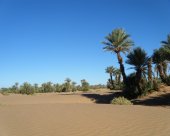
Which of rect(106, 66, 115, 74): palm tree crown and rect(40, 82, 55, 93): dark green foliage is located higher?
rect(106, 66, 115, 74): palm tree crown

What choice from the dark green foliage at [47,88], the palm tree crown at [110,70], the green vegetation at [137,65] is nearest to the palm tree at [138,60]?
the green vegetation at [137,65]

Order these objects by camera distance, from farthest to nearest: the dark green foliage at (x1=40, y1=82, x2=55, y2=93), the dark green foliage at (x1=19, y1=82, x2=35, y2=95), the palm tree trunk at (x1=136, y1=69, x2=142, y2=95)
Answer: the dark green foliage at (x1=40, y1=82, x2=55, y2=93) < the dark green foliage at (x1=19, y1=82, x2=35, y2=95) < the palm tree trunk at (x1=136, y1=69, x2=142, y2=95)

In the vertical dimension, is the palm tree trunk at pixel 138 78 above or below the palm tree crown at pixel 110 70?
below

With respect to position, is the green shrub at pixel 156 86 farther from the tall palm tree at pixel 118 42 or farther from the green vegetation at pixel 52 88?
the green vegetation at pixel 52 88

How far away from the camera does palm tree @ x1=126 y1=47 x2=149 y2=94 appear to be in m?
38.0

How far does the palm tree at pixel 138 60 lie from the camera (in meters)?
38.0

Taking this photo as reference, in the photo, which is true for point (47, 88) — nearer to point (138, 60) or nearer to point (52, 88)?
point (52, 88)

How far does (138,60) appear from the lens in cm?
3819

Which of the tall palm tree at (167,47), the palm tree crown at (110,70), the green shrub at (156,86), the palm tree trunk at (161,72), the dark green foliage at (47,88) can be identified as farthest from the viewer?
the dark green foliage at (47,88)

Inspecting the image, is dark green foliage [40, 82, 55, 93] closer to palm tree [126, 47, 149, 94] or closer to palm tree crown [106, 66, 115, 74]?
palm tree crown [106, 66, 115, 74]

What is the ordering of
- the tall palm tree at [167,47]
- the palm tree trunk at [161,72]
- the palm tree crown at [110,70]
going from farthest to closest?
the palm tree crown at [110,70]
the palm tree trunk at [161,72]
the tall palm tree at [167,47]

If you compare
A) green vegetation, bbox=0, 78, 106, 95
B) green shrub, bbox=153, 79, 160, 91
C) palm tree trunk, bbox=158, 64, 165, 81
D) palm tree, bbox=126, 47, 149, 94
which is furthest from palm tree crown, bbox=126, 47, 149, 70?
green vegetation, bbox=0, 78, 106, 95

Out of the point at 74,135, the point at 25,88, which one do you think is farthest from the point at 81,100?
the point at 25,88

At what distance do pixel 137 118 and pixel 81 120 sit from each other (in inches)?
95.0
